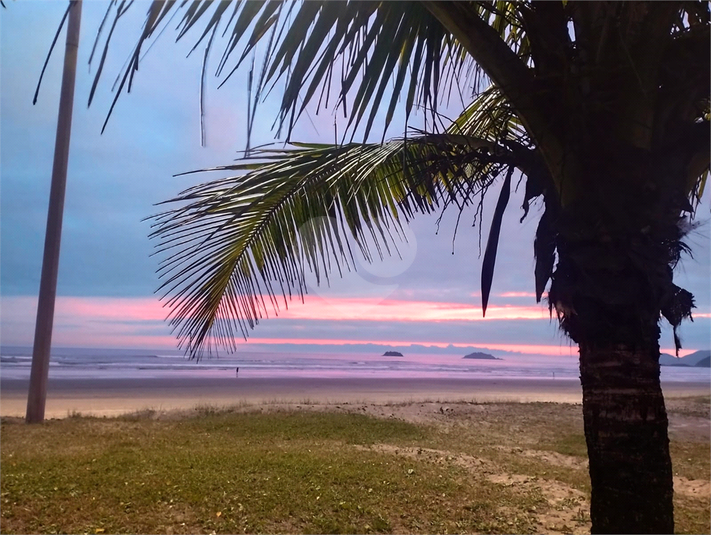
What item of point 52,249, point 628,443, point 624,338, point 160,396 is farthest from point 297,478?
point 160,396

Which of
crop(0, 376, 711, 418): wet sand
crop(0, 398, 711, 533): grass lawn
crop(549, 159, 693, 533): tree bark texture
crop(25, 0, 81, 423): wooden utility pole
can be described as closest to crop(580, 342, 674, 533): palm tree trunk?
crop(549, 159, 693, 533): tree bark texture

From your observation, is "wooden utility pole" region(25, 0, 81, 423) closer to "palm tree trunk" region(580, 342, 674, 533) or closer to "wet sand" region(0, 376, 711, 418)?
"wet sand" region(0, 376, 711, 418)

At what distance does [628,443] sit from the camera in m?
2.27

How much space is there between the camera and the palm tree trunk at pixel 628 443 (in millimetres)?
2234

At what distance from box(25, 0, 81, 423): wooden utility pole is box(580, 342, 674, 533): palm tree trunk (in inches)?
389

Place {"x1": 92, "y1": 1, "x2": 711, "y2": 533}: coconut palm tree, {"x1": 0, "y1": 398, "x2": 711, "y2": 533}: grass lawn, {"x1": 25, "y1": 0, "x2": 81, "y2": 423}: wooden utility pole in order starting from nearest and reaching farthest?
{"x1": 92, "y1": 1, "x2": 711, "y2": 533}: coconut palm tree, {"x1": 0, "y1": 398, "x2": 711, "y2": 533}: grass lawn, {"x1": 25, "y1": 0, "x2": 81, "y2": 423}: wooden utility pole

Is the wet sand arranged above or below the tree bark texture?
below

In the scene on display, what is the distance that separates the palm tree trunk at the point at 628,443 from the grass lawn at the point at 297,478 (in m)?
2.72

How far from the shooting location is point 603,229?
2297 mm

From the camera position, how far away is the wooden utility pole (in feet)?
33.1

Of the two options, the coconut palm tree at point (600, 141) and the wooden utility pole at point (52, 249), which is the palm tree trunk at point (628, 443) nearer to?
the coconut palm tree at point (600, 141)

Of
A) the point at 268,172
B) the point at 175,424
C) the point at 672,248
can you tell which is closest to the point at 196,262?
the point at 268,172

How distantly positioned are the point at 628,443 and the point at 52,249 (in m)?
10.0

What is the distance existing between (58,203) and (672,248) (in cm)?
1011
